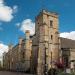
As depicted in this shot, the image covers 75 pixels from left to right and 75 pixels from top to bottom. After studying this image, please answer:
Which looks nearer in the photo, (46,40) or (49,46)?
(46,40)

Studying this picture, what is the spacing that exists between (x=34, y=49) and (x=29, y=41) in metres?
10.1

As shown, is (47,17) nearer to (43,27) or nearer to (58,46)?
(43,27)

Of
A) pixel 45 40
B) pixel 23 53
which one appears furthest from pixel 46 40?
pixel 23 53

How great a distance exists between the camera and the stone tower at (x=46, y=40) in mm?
64125

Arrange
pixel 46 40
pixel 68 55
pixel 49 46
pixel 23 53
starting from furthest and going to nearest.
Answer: pixel 23 53 < pixel 49 46 < pixel 68 55 < pixel 46 40

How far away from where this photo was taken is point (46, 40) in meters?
64.9

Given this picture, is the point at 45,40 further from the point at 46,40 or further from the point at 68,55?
the point at 68,55

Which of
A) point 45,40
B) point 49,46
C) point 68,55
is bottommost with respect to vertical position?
point 68,55

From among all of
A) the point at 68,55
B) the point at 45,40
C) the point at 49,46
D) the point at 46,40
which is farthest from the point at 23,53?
the point at 68,55

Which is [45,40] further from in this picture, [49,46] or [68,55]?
[68,55]

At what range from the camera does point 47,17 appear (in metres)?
67.6

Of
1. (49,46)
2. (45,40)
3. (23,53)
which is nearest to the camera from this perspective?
(45,40)

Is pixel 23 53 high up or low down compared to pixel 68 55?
up

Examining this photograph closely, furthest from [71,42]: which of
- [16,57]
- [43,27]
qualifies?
[16,57]
